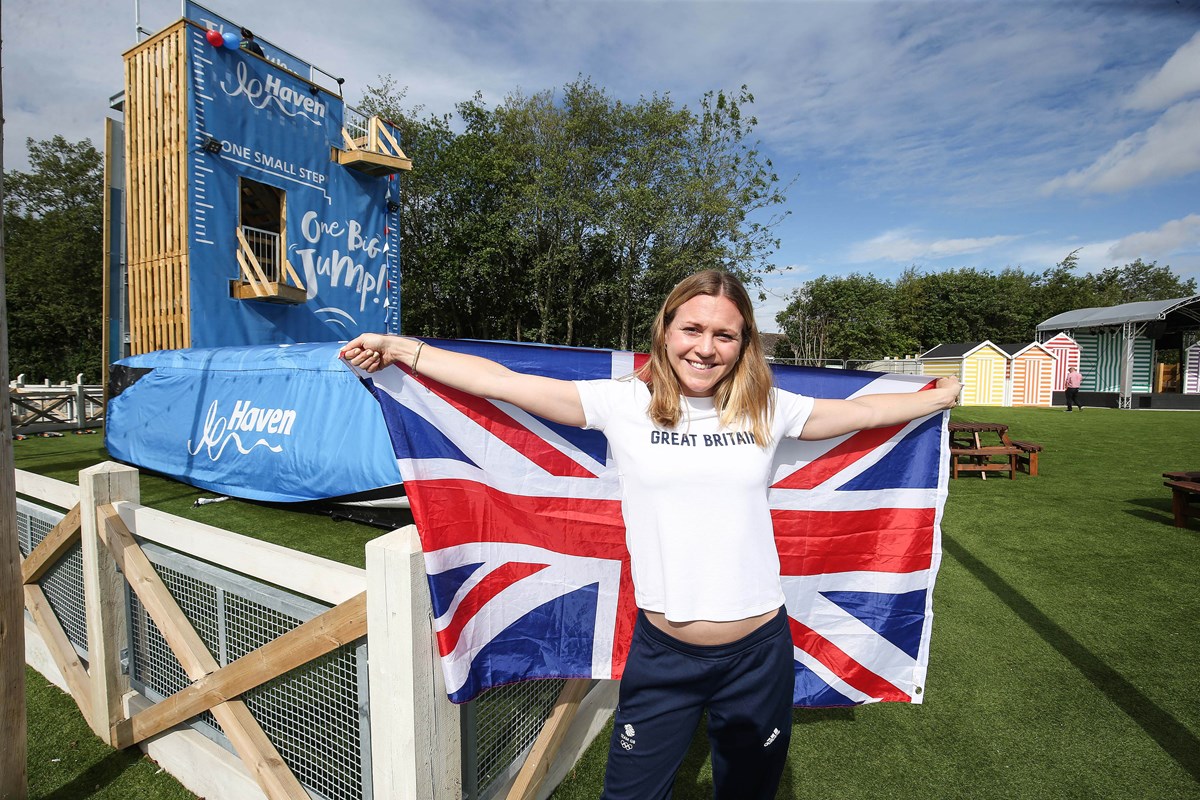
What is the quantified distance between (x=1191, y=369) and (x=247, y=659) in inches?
1617

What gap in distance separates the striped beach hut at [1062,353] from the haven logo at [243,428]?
114 feet

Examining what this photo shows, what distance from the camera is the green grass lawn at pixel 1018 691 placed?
2723mm

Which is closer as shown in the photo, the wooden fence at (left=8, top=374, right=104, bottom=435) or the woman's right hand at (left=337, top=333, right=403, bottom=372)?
the woman's right hand at (left=337, top=333, right=403, bottom=372)

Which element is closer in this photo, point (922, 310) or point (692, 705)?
point (692, 705)

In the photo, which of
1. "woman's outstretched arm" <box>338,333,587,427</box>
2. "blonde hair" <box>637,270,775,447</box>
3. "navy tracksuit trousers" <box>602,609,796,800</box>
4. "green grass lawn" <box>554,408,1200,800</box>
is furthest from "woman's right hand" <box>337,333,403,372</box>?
"green grass lawn" <box>554,408,1200,800</box>

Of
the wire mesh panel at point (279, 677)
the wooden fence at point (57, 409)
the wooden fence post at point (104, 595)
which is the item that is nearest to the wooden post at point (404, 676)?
the wire mesh panel at point (279, 677)

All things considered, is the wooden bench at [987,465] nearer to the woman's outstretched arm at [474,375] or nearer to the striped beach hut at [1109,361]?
the woman's outstretched arm at [474,375]

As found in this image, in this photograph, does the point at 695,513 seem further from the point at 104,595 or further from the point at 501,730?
the point at 104,595

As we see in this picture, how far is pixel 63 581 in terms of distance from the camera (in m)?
3.39

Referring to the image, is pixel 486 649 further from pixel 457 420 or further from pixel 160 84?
pixel 160 84

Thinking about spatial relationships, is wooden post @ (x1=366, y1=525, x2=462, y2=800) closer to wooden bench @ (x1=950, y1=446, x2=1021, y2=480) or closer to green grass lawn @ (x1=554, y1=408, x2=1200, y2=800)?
green grass lawn @ (x1=554, y1=408, x2=1200, y2=800)

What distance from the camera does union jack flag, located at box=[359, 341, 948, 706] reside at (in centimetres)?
192

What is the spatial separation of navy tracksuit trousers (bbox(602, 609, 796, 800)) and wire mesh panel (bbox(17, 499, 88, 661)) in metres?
3.28

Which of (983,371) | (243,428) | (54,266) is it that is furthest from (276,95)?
(983,371)
